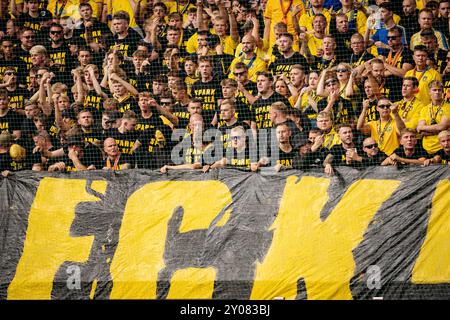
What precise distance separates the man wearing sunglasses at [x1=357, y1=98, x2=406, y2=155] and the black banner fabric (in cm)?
49

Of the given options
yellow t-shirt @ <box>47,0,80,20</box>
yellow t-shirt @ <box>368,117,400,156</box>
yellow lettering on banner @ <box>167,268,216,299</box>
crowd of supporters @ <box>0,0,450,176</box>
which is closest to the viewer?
yellow lettering on banner @ <box>167,268,216,299</box>

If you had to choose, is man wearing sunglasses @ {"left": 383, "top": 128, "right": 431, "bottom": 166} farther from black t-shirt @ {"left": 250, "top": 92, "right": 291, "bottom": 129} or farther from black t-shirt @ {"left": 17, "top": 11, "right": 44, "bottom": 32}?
black t-shirt @ {"left": 17, "top": 11, "right": 44, "bottom": 32}

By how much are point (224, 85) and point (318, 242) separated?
224 cm

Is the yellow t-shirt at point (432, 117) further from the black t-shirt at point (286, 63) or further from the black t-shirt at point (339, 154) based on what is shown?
the black t-shirt at point (286, 63)

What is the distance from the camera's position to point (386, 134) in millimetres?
9836

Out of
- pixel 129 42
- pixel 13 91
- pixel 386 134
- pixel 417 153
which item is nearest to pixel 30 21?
pixel 13 91

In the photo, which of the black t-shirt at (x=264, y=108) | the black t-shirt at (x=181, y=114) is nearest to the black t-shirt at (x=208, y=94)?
the black t-shirt at (x=181, y=114)

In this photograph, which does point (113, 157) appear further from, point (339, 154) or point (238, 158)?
point (339, 154)

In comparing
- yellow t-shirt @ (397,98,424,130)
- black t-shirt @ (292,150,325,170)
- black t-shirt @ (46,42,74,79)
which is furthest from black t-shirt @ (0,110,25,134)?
yellow t-shirt @ (397,98,424,130)

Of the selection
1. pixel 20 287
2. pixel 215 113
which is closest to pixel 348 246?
pixel 215 113

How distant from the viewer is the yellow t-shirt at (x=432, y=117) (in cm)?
962

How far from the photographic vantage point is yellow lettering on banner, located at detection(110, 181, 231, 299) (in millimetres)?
9805

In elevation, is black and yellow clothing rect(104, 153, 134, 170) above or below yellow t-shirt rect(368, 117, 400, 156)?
below
